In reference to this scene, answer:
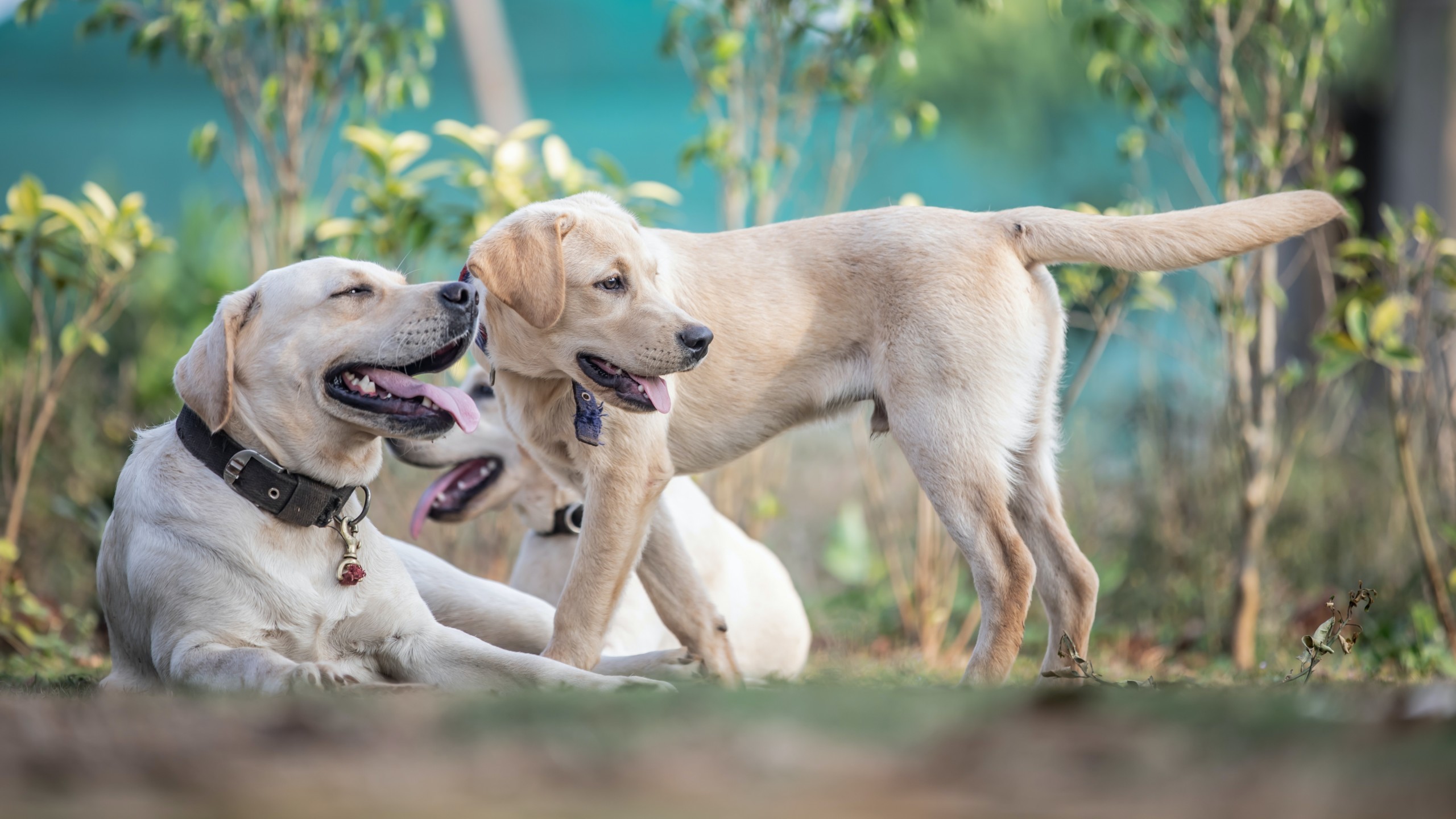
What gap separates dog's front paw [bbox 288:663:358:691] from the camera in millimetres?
2383

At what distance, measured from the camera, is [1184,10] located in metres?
5.36

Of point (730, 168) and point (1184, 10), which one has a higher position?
point (1184, 10)

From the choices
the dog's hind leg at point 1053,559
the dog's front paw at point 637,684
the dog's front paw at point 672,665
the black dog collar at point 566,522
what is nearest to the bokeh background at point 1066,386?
the dog's hind leg at point 1053,559

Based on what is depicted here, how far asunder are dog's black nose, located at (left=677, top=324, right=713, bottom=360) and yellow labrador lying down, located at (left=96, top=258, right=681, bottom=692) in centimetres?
55

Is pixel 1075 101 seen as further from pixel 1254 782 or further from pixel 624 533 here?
pixel 1254 782

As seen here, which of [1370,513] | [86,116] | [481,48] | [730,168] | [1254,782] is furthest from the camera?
[86,116]

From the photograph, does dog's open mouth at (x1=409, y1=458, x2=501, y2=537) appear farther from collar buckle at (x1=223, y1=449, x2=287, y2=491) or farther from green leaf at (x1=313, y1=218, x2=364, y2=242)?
collar buckle at (x1=223, y1=449, x2=287, y2=491)

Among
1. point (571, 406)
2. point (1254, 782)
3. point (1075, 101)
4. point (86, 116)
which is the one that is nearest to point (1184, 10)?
point (571, 406)

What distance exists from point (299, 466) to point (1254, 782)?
2.29 m

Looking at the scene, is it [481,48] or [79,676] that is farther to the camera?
[481,48]

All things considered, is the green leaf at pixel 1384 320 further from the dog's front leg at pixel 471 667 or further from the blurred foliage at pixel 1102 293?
the dog's front leg at pixel 471 667

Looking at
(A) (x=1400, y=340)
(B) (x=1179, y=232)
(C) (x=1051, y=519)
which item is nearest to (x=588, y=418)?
(C) (x=1051, y=519)

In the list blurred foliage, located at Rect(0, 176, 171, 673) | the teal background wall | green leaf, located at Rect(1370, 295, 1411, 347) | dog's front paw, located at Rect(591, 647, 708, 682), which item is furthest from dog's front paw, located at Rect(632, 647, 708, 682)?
the teal background wall

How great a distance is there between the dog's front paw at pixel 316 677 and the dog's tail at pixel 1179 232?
2.16 m
